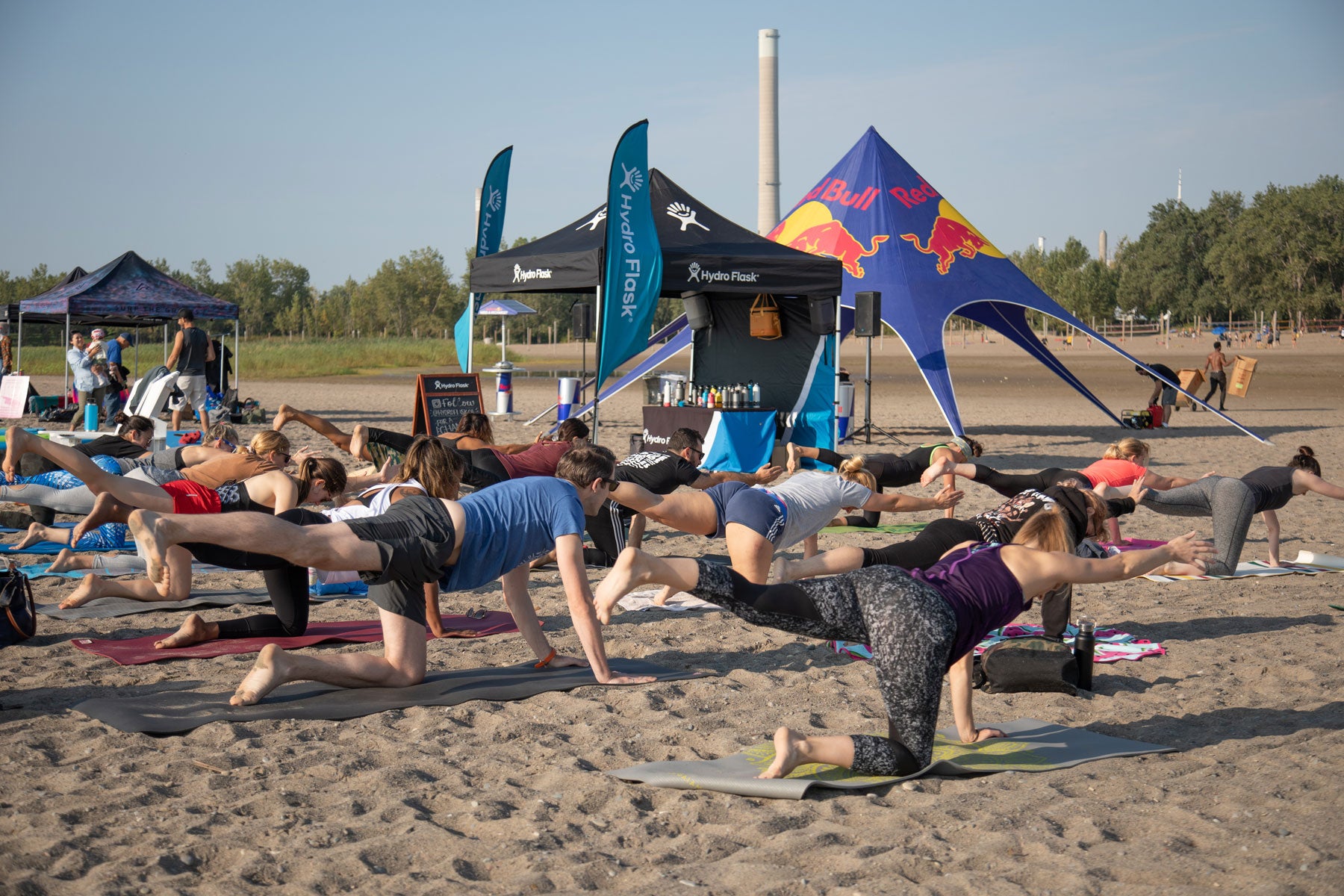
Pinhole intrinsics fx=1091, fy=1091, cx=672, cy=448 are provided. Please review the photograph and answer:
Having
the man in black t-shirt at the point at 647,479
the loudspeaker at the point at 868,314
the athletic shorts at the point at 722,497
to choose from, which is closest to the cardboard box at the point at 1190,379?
the loudspeaker at the point at 868,314

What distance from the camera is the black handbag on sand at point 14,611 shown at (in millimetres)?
5133

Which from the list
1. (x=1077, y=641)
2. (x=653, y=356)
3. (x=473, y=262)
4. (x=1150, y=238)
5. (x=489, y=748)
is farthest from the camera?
(x=1150, y=238)

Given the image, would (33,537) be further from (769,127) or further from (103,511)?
(769,127)

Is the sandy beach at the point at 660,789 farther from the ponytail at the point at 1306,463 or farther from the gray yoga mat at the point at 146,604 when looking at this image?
the ponytail at the point at 1306,463

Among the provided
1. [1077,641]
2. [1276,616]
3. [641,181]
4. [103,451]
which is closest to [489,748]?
[1077,641]

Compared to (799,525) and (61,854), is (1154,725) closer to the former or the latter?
(799,525)

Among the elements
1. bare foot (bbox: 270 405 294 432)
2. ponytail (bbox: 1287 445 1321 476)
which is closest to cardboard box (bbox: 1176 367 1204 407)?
ponytail (bbox: 1287 445 1321 476)

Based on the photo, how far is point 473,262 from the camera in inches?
469

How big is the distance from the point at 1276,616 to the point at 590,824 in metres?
4.80

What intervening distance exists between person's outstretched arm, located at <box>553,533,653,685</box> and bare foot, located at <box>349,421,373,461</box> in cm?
384

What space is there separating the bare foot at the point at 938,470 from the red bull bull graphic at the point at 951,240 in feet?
29.5

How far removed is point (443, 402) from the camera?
1176cm

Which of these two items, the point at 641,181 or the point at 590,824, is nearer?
the point at 590,824

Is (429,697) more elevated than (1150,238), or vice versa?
(1150,238)
